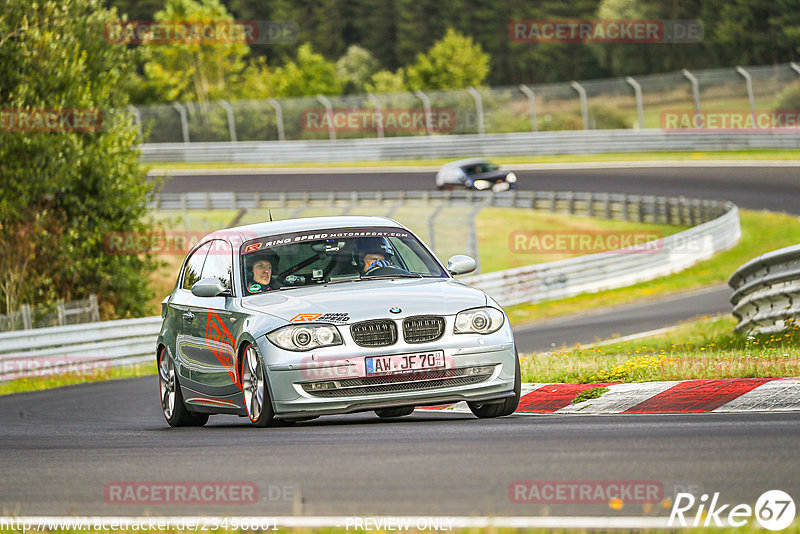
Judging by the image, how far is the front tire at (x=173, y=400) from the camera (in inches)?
415

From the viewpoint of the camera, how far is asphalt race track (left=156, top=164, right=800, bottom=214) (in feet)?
130

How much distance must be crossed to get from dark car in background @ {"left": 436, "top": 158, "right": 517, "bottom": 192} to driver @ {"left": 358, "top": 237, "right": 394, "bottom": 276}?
34801mm

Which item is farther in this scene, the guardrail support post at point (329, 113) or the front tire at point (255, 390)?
the guardrail support post at point (329, 113)

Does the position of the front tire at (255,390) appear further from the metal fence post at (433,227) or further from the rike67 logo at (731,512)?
the metal fence post at (433,227)

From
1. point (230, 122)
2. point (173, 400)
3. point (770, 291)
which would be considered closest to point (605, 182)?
point (230, 122)

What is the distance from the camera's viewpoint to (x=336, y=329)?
8.41 metres

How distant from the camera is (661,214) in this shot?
125 feet

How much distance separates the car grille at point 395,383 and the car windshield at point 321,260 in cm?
123

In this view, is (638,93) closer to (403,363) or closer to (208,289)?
(208,289)

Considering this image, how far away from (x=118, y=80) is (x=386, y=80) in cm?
5615

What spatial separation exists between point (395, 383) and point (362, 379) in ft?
0.77

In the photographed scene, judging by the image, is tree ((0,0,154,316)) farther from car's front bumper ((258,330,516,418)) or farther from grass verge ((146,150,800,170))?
car's front bumper ((258,330,516,418))

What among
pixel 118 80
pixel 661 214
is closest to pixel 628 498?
pixel 118 80

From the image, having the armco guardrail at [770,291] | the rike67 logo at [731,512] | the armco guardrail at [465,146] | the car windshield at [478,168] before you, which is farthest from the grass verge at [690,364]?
the armco guardrail at [465,146]
